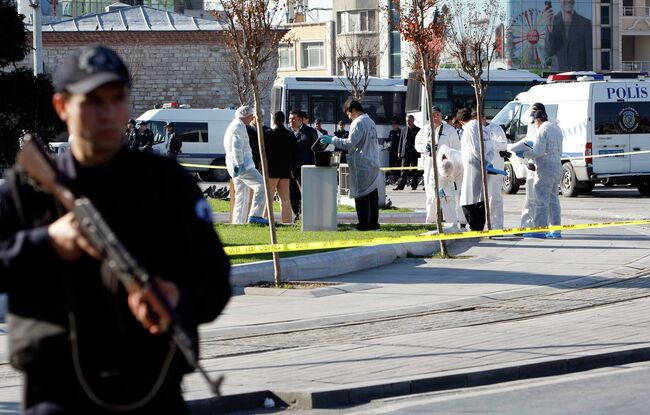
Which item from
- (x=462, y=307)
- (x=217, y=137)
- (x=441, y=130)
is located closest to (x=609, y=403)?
(x=462, y=307)

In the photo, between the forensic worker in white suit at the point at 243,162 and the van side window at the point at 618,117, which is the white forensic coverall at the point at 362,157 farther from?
the van side window at the point at 618,117

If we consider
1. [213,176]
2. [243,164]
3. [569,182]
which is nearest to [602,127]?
[569,182]

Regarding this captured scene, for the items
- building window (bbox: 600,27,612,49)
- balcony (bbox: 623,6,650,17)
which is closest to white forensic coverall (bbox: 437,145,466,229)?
building window (bbox: 600,27,612,49)

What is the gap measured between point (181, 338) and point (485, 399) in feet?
17.8

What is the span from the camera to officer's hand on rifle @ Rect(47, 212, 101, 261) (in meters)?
3.37

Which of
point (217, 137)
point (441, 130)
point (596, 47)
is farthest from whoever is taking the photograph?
point (596, 47)

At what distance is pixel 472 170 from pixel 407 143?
1634cm

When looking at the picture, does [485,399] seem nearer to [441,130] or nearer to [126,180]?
[126,180]

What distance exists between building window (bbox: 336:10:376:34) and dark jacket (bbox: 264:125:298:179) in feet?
225

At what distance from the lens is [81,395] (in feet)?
11.8

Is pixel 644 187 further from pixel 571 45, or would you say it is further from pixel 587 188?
pixel 571 45

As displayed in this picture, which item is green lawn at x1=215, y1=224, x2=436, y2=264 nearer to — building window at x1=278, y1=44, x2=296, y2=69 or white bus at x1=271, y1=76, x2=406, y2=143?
white bus at x1=271, y1=76, x2=406, y2=143

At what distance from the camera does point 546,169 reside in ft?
59.6

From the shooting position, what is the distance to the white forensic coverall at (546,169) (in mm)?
18000
